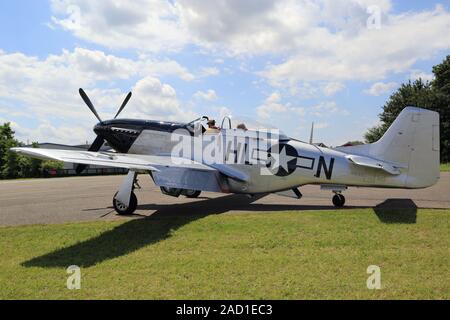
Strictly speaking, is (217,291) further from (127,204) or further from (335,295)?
(127,204)

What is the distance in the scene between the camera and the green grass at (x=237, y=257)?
4.30 meters

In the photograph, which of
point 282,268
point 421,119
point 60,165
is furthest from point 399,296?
point 60,165

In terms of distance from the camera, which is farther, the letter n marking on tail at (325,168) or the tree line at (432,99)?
the tree line at (432,99)

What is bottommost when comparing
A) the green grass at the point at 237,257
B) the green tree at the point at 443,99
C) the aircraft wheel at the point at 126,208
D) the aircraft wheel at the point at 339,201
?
the green grass at the point at 237,257

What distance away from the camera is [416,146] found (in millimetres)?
8914

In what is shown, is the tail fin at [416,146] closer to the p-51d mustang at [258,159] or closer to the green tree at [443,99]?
the p-51d mustang at [258,159]

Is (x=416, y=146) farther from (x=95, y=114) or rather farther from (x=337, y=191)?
(x=95, y=114)

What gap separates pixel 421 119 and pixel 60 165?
172 feet

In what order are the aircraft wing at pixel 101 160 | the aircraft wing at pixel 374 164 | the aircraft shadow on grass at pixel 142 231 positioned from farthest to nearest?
1. the aircraft wing at pixel 374 164
2. the aircraft wing at pixel 101 160
3. the aircraft shadow on grass at pixel 142 231

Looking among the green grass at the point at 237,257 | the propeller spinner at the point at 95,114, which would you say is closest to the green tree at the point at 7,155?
the propeller spinner at the point at 95,114

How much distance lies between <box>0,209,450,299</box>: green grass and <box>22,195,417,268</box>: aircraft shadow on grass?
0.02m

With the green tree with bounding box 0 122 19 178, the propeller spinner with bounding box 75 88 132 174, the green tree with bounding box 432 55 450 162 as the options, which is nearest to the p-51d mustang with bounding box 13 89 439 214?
the propeller spinner with bounding box 75 88 132 174

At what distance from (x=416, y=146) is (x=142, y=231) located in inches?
272

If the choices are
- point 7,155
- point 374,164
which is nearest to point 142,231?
point 374,164
